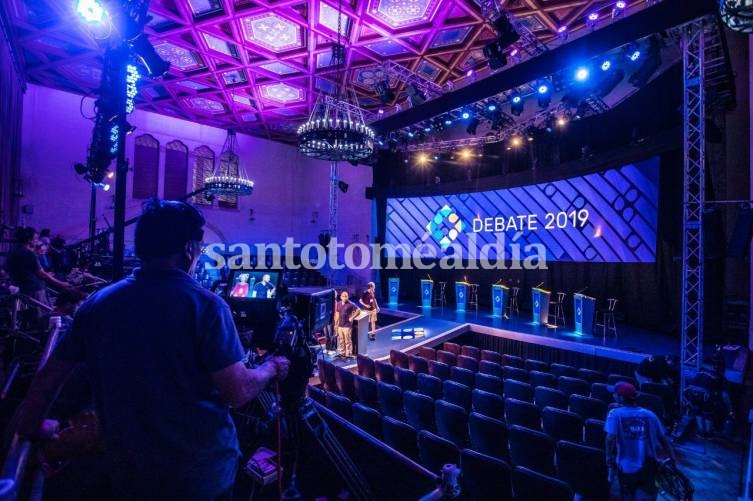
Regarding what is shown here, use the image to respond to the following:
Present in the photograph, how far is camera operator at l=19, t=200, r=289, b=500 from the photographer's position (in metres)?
1.18

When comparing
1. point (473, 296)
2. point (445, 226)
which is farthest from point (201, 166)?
point (473, 296)

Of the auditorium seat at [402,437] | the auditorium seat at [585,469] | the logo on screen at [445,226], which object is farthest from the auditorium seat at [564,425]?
the logo on screen at [445,226]

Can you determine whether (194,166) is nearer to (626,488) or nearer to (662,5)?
(662,5)

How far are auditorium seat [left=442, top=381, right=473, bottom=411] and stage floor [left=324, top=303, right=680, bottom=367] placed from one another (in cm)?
295

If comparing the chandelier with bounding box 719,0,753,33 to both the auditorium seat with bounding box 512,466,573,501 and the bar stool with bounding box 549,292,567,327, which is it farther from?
the bar stool with bounding box 549,292,567,327

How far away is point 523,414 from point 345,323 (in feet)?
14.7

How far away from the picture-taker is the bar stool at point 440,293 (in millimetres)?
15606

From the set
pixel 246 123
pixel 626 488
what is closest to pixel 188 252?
pixel 626 488

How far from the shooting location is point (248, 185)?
37.7ft

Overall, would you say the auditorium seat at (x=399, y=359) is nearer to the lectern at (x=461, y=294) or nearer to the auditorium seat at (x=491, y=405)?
the auditorium seat at (x=491, y=405)

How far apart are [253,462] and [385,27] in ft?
29.6

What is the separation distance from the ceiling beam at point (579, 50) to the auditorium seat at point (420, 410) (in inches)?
271

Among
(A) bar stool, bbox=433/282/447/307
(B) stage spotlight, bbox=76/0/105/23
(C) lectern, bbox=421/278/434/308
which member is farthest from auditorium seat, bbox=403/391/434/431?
(A) bar stool, bbox=433/282/447/307

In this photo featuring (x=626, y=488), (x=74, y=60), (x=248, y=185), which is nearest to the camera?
(x=626, y=488)
